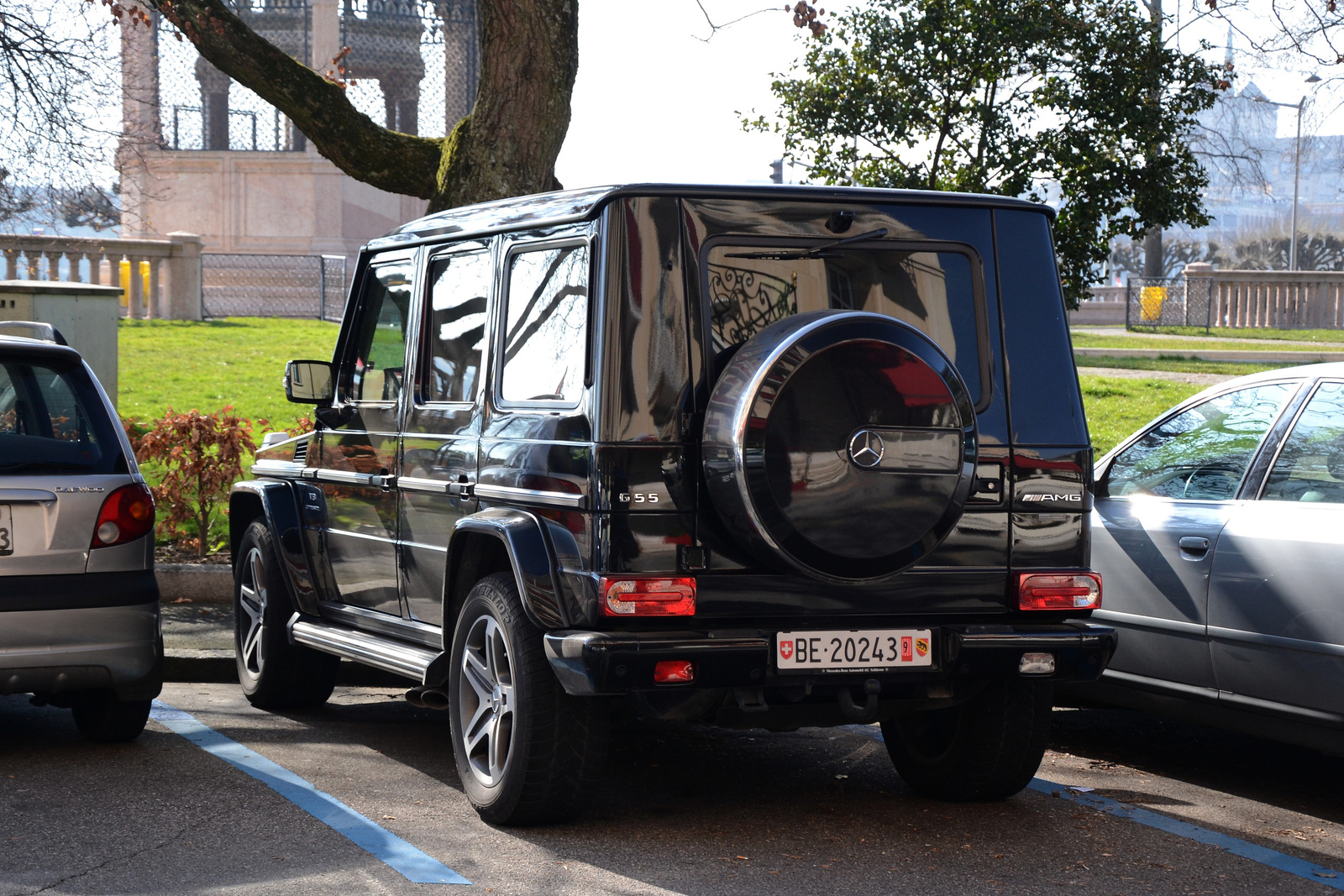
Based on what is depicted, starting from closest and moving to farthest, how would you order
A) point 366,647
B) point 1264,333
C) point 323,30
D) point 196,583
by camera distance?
point 366,647 → point 196,583 → point 323,30 → point 1264,333

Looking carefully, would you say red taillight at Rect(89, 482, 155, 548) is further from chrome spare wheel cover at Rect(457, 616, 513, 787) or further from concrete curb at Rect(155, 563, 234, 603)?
concrete curb at Rect(155, 563, 234, 603)

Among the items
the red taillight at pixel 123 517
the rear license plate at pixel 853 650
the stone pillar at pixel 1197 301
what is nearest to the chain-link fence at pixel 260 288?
the stone pillar at pixel 1197 301

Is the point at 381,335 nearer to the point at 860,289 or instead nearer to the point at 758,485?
the point at 860,289

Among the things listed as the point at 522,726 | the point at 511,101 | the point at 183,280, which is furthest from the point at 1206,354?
the point at 522,726

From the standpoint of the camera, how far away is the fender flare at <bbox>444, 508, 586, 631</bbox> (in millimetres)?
4832

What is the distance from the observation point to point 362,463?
21.1 ft

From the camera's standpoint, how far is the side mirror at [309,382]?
22.2ft

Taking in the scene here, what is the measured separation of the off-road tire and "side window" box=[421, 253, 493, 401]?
167 cm

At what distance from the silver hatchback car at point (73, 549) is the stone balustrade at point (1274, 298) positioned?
33792 millimetres

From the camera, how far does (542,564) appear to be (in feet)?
16.0

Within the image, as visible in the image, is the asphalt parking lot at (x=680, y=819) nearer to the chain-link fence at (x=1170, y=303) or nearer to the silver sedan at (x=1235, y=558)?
the silver sedan at (x=1235, y=558)

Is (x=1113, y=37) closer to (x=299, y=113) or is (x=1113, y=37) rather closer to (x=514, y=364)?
(x=299, y=113)

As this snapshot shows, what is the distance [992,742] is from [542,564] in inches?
67.4

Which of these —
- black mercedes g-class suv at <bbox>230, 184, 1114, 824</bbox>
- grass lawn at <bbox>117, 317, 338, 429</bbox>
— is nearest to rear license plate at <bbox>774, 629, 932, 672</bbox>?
black mercedes g-class suv at <bbox>230, 184, 1114, 824</bbox>
